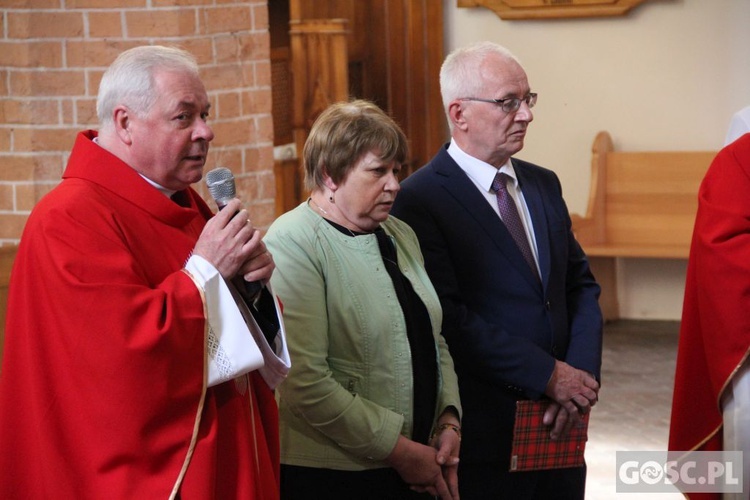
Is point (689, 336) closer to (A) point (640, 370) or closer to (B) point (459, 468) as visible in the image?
(B) point (459, 468)

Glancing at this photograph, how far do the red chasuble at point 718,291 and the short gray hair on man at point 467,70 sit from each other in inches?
27.6

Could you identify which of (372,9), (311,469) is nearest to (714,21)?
(372,9)

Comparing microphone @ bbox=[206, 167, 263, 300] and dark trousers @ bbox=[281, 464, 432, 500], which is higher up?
microphone @ bbox=[206, 167, 263, 300]

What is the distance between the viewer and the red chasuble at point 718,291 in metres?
3.11

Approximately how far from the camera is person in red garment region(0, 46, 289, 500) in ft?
7.20

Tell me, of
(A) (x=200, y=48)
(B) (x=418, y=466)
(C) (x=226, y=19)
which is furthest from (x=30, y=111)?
(B) (x=418, y=466)

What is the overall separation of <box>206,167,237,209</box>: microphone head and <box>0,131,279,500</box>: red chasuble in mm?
169

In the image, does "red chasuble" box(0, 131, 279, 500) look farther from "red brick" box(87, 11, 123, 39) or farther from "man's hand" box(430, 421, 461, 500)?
"red brick" box(87, 11, 123, 39)

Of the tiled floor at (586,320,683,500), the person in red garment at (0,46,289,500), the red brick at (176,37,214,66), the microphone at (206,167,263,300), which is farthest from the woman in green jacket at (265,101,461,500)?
the tiled floor at (586,320,683,500)

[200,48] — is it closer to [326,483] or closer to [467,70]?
[467,70]

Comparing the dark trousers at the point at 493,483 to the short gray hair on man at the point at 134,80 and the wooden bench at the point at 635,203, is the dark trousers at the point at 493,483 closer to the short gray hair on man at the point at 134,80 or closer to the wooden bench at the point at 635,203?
the short gray hair on man at the point at 134,80

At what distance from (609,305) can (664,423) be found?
2.16m

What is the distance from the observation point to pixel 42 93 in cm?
418

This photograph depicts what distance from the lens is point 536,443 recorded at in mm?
3205
